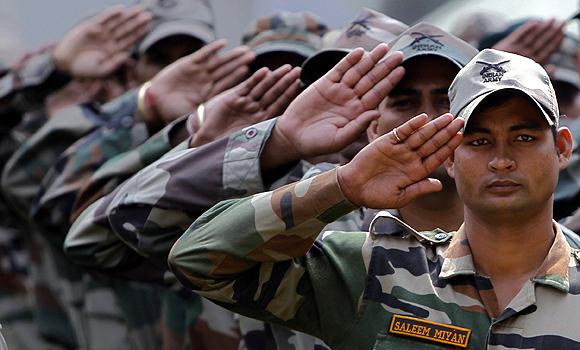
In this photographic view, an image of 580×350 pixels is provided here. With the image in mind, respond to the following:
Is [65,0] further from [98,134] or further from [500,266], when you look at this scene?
[500,266]

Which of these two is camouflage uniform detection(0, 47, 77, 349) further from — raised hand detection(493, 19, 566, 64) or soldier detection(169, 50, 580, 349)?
soldier detection(169, 50, 580, 349)

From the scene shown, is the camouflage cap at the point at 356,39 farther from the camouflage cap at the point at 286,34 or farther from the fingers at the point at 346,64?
the camouflage cap at the point at 286,34

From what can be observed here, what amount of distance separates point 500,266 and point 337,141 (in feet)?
2.68

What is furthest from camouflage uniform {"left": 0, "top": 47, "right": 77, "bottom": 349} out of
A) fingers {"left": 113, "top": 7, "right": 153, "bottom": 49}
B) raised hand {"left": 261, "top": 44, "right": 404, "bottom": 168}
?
raised hand {"left": 261, "top": 44, "right": 404, "bottom": 168}

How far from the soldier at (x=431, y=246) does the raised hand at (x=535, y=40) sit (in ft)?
7.52

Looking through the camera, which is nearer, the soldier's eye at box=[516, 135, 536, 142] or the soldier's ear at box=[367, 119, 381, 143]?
the soldier's eye at box=[516, 135, 536, 142]

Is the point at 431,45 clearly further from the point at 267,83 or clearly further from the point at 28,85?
the point at 28,85

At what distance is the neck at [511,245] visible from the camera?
151 inches

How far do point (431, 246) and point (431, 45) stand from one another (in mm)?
867

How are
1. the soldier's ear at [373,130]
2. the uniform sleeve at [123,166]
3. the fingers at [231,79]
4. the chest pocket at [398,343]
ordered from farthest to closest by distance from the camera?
the fingers at [231,79]
the uniform sleeve at [123,166]
the soldier's ear at [373,130]
the chest pocket at [398,343]

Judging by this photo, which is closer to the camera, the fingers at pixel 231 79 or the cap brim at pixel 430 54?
the cap brim at pixel 430 54

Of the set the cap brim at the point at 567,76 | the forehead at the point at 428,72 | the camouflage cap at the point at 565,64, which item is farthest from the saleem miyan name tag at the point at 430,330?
the cap brim at the point at 567,76

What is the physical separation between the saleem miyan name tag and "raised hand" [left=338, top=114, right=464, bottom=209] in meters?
0.28

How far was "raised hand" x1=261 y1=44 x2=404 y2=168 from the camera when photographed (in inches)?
178
